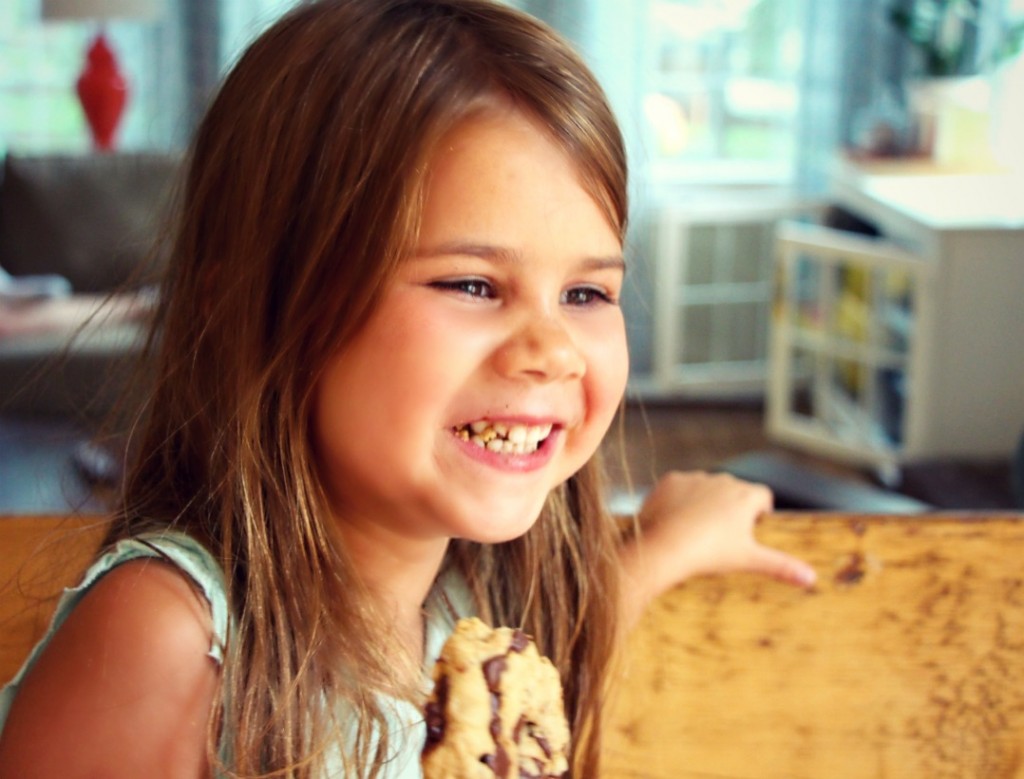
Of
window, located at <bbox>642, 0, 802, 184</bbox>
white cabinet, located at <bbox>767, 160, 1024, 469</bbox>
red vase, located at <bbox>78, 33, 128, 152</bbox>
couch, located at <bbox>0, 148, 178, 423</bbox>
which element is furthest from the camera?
window, located at <bbox>642, 0, 802, 184</bbox>

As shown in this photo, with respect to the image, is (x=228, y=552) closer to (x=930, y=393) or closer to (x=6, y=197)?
(x=930, y=393)

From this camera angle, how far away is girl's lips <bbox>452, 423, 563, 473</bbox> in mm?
799

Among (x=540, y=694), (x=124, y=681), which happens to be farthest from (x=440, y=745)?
(x=124, y=681)

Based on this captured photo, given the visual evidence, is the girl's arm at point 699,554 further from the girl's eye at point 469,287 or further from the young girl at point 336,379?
the girl's eye at point 469,287

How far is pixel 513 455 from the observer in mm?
817

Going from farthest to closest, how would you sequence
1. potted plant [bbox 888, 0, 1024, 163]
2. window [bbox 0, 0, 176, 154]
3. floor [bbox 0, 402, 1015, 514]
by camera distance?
1. window [bbox 0, 0, 176, 154]
2. potted plant [bbox 888, 0, 1024, 163]
3. floor [bbox 0, 402, 1015, 514]

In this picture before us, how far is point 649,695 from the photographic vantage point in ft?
3.46

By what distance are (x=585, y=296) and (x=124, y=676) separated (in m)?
0.37

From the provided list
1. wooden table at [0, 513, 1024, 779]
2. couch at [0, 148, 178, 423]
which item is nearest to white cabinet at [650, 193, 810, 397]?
couch at [0, 148, 178, 423]

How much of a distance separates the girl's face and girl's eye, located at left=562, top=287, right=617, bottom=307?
0.01 m

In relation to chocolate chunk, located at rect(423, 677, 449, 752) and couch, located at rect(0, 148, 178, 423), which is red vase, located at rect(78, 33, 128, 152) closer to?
couch, located at rect(0, 148, 178, 423)

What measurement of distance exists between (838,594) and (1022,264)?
2621 mm

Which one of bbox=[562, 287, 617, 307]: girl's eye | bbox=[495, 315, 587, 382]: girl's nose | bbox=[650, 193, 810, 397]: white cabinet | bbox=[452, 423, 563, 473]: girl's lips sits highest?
bbox=[562, 287, 617, 307]: girl's eye

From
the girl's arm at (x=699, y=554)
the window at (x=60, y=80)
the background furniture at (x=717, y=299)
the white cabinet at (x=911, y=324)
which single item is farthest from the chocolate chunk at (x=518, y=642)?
the window at (x=60, y=80)
